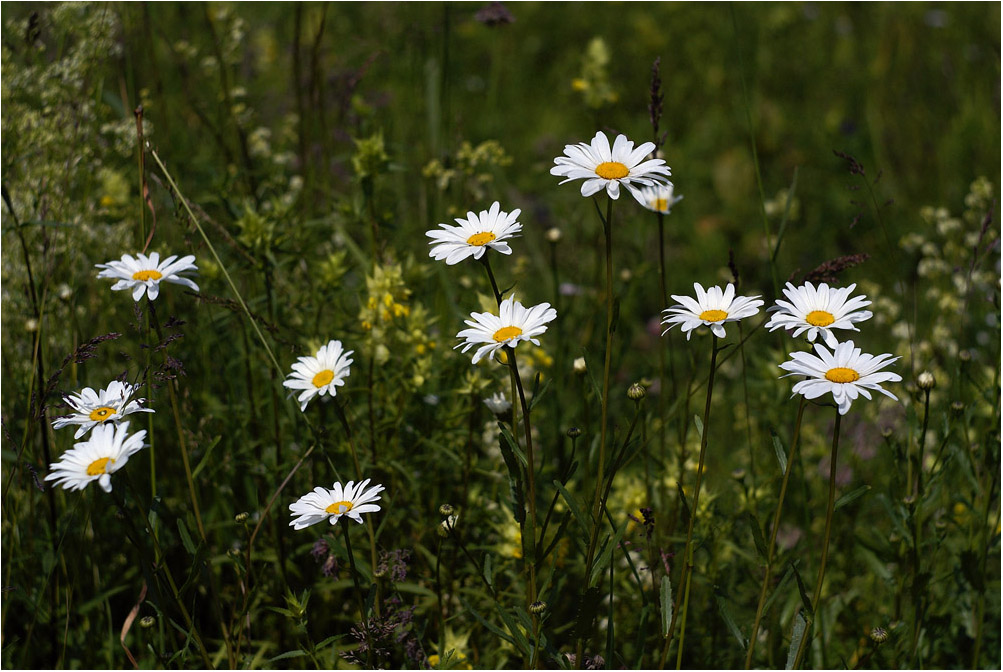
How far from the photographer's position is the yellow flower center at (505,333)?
132 cm

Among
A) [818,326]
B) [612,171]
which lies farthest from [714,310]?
[612,171]

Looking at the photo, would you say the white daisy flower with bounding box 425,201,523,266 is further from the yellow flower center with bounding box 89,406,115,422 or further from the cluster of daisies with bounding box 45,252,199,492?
the yellow flower center with bounding box 89,406,115,422

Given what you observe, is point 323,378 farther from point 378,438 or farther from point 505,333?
point 378,438

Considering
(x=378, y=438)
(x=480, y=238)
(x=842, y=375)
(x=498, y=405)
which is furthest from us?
(x=378, y=438)

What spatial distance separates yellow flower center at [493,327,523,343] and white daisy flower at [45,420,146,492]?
0.55 m

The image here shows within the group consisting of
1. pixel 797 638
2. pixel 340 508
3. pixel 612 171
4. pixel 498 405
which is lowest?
pixel 797 638

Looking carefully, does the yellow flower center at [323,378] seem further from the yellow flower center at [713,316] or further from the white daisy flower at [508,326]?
the yellow flower center at [713,316]

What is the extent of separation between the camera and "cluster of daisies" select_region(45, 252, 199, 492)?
1264 mm

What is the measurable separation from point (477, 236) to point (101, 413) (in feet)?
2.33

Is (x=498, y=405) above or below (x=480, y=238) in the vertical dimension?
below

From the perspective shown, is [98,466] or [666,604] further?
[666,604]

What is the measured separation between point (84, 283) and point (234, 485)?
2.81 ft

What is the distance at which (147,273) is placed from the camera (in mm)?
1472

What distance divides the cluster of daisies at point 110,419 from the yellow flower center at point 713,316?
858 mm
